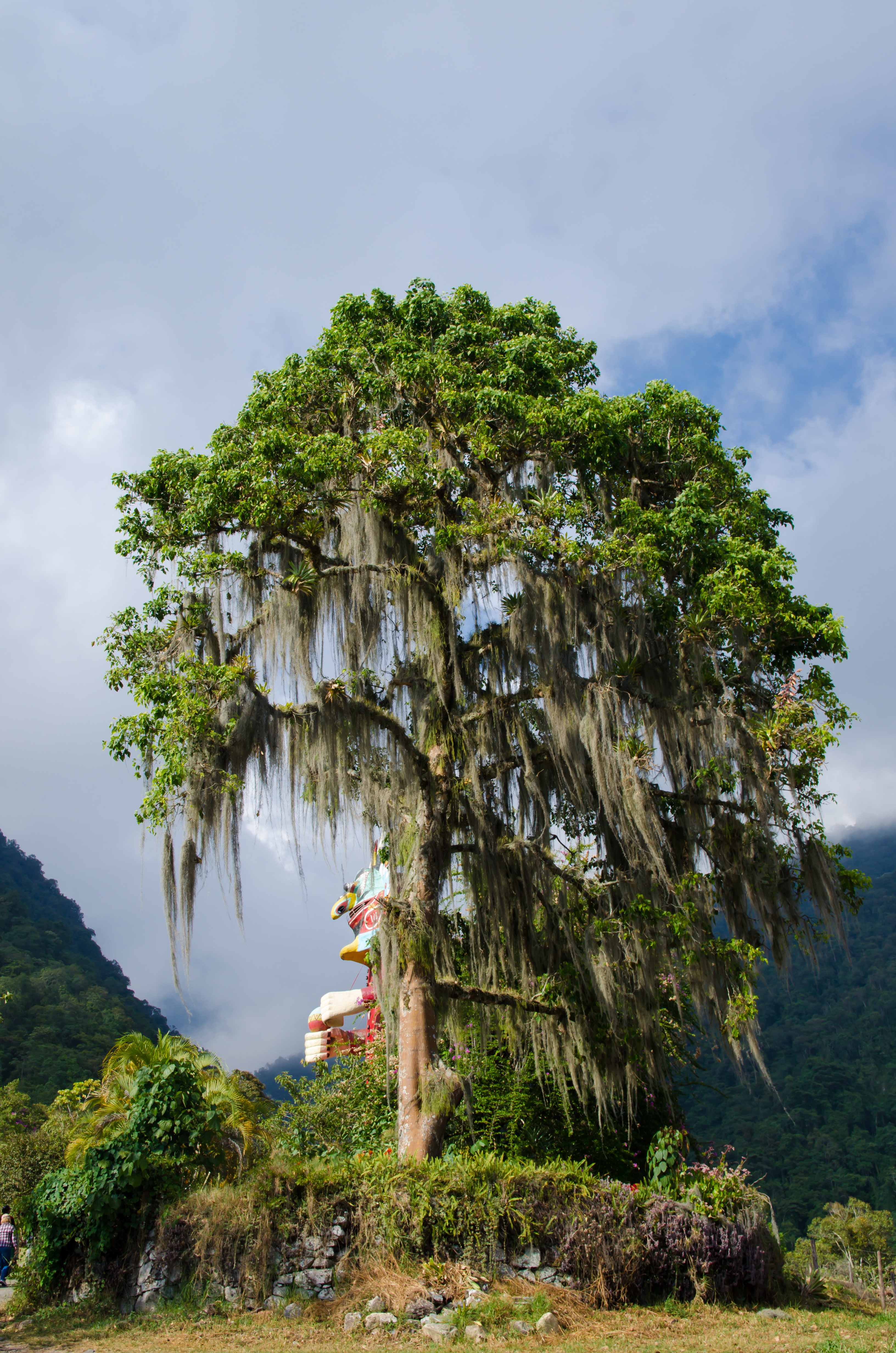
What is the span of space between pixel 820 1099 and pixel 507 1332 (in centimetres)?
4369

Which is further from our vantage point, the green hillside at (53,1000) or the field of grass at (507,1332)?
the green hillside at (53,1000)

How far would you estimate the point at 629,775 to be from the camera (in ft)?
30.8

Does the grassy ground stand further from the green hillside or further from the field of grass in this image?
the green hillside

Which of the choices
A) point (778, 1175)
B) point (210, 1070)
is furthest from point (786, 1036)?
point (210, 1070)

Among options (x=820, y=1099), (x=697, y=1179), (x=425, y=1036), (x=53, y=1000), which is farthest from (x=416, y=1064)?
(x=820, y=1099)

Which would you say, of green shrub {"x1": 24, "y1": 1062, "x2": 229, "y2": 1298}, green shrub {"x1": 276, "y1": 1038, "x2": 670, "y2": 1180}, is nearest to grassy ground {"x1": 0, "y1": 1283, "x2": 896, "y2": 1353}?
green shrub {"x1": 24, "y1": 1062, "x2": 229, "y2": 1298}

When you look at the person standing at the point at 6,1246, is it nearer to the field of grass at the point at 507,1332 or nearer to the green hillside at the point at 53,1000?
the field of grass at the point at 507,1332

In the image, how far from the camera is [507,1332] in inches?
256

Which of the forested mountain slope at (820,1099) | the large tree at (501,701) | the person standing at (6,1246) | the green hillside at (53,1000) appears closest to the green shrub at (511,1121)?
the large tree at (501,701)

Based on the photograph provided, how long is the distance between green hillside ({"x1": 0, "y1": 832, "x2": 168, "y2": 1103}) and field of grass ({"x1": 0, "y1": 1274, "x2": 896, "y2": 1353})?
18604 mm

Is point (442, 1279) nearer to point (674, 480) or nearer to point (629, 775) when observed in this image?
point (629, 775)

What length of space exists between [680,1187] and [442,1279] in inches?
101

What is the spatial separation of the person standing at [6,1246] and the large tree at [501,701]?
6009 millimetres

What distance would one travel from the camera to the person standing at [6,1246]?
1119 centimetres
